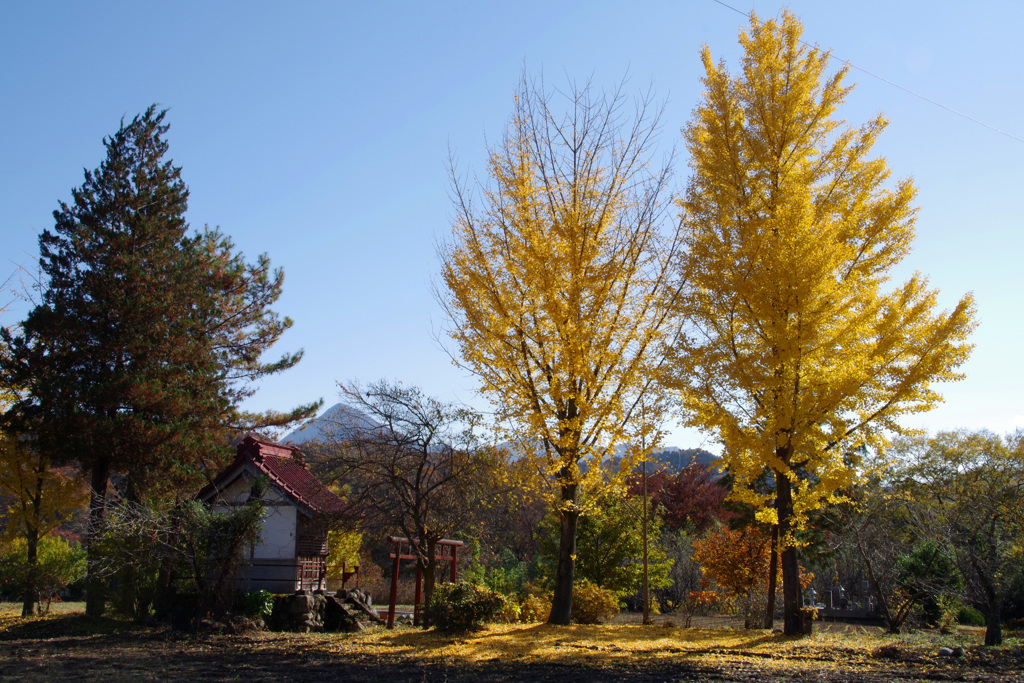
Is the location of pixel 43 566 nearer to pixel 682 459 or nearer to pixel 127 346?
pixel 127 346

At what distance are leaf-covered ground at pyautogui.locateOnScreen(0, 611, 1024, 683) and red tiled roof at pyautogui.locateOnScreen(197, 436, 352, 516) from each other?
13.7ft

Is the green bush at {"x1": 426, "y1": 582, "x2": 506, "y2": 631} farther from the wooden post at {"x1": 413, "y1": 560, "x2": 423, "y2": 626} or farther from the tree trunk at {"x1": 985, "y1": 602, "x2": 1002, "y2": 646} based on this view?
the tree trunk at {"x1": 985, "y1": 602, "x2": 1002, "y2": 646}

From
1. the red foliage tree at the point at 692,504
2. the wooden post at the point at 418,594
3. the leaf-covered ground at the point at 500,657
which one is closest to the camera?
the leaf-covered ground at the point at 500,657

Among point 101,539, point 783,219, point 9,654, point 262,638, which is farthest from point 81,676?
point 783,219

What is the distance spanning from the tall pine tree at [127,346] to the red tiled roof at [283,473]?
2.28ft

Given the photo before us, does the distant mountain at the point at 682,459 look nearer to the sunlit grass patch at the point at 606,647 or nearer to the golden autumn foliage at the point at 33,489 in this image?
the sunlit grass patch at the point at 606,647

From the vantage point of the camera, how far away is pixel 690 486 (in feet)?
103

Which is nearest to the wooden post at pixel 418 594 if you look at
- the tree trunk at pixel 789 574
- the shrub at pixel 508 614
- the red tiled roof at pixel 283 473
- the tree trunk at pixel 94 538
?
the shrub at pixel 508 614

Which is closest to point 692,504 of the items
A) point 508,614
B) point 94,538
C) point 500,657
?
point 508,614

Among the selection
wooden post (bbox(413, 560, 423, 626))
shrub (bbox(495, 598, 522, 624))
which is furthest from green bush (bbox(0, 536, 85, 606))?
shrub (bbox(495, 598, 522, 624))

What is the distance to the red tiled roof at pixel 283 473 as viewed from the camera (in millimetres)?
15367

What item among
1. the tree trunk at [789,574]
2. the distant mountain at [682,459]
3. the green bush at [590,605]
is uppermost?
the distant mountain at [682,459]

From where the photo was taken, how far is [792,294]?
929cm

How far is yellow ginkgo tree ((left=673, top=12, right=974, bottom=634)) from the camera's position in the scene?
915 centimetres
